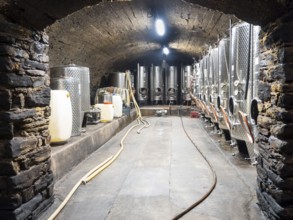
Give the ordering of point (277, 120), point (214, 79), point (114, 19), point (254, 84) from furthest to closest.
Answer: point (214, 79) → point (114, 19) → point (254, 84) → point (277, 120)

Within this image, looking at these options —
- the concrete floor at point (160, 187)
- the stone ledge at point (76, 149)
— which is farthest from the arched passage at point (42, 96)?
the stone ledge at point (76, 149)

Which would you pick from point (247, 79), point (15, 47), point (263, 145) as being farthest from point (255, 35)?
point (15, 47)

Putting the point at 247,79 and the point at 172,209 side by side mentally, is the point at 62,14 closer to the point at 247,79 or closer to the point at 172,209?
the point at 172,209

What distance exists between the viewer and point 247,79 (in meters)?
3.81

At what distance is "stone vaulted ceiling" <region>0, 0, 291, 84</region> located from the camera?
7.21 feet

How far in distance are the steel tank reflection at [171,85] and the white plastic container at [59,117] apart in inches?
390

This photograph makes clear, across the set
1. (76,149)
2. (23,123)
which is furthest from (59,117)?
(23,123)

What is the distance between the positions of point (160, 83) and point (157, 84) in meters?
0.15

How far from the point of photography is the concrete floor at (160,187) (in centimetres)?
254

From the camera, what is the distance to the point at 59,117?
3826 mm

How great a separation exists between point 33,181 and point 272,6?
88.3 inches

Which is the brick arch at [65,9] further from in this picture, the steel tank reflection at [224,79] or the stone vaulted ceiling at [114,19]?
the steel tank reflection at [224,79]

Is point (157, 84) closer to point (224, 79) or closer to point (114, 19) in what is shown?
point (114, 19)

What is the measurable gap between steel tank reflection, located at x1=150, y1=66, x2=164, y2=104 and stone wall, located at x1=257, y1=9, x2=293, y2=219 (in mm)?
11176
